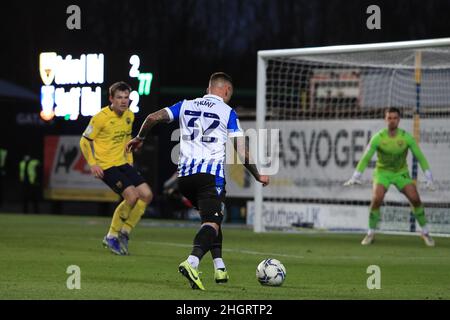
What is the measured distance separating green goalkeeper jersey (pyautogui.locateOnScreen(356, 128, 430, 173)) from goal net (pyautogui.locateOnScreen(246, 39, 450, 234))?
65.1 inches

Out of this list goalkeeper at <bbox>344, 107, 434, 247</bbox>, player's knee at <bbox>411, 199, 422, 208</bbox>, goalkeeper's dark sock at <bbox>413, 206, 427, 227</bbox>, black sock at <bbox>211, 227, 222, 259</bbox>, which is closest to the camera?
black sock at <bbox>211, 227, 222, 259</bbox>

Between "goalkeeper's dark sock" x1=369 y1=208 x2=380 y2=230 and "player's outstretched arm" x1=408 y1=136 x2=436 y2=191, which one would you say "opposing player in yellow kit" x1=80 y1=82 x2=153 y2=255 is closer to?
"goalkeeper's dark sock" x1=369 y1=208 x2=380 y2=230

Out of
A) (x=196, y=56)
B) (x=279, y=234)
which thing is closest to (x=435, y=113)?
(x=279, y=234)

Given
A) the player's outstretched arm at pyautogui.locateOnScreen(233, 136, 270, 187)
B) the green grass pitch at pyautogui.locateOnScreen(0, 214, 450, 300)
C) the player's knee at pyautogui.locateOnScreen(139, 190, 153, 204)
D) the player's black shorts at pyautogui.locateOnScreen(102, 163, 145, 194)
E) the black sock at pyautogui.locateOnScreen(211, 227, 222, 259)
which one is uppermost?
the player's outstretched arm at pyautogui.locateOnScreen(233, 136, 270, 187)

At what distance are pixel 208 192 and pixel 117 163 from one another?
14.5 ft

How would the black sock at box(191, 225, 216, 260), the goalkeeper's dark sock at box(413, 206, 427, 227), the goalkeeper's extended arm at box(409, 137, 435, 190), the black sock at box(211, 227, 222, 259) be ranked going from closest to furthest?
the black sock at box(191, 225, 216, 260) < the black sock at box(211, 227, 222, 259) < the goalkeeper's extended arm at box(409, 137, 435, 190) < the goalkeeper's dark sock at box(413, 206, 427, 227)

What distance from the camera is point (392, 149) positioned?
55.4 ft

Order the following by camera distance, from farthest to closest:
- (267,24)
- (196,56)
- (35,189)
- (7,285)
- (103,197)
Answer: (196,56)
(267,24)
(35,189)
(103,197)
(7,285)

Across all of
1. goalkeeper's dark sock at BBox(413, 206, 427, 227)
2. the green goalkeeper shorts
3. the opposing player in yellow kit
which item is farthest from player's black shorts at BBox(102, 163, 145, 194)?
goalkeeper's dark sock at BBox(413, 206, 427, 227)

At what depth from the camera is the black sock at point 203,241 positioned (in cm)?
969

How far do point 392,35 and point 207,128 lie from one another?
23.3 meters

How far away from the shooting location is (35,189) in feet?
97.9

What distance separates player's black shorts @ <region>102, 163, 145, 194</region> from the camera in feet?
46.4
